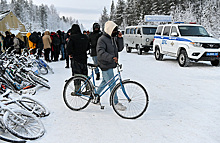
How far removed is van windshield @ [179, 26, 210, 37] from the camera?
1152cm

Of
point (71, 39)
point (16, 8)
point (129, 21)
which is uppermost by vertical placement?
point (16, 8)

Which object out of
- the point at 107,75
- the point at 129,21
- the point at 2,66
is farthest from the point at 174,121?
the point at 129,21

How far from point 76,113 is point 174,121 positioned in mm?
2068

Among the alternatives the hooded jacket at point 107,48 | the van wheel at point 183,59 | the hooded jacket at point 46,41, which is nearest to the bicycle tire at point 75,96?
the hooded jacket at point 107,48

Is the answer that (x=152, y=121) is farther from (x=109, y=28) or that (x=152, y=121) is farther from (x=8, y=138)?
(x=8, y=138)

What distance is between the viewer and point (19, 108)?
4836 millimetres

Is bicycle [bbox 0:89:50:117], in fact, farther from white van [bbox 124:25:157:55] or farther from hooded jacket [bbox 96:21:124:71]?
white van [bbox 124:25:157:55]

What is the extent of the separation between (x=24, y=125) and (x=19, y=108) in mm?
1261

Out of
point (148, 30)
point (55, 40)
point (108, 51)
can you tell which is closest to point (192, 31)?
point (148, 30)

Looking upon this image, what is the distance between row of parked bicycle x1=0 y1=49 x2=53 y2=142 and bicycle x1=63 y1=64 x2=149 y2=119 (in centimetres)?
72

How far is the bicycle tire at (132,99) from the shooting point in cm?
440

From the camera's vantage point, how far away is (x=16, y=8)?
87.6 meters

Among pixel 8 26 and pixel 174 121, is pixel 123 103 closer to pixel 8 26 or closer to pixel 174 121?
pixel 174 121

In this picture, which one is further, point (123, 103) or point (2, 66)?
point (2, 66)
